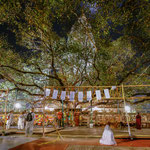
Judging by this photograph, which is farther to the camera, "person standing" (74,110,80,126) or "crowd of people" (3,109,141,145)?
"person standing" (74,110,80,126)

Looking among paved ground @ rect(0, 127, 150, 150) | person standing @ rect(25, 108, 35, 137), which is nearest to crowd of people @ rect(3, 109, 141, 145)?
person standing @ rect(25, 108, 35, 137)

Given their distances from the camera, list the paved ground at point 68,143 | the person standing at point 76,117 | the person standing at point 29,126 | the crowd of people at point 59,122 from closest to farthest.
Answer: the paved ground at point 68,143 < the crowd of people at point 59,122 < the person standing at point 29,126 < the person standing at point 76,117

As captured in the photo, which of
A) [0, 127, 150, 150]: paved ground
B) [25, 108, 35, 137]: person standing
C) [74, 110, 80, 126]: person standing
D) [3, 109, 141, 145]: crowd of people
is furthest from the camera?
[74, 110, 80, 126]: person standing

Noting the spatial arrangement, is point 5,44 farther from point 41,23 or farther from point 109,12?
point 109,12

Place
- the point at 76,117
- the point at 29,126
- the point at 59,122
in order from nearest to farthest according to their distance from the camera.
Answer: the point at 29,126
the point at 59,122
the point at 76,117

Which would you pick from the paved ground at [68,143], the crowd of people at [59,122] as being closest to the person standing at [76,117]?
the crowd of people at [59,122]

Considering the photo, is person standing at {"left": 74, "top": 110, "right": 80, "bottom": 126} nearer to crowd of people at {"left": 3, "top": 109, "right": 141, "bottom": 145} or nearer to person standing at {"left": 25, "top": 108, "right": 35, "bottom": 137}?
crowd of people at {"left": 3, "top": 109, "right": 141, "bottom": 145}

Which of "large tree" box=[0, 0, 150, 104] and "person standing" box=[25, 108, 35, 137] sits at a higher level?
"large tree" box=[0, 0, 150, 104]

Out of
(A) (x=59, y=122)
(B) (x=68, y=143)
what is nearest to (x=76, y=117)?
(A) (x=59, y=122)

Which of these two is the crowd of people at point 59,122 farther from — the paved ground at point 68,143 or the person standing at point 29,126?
the paved ground at point 68,143

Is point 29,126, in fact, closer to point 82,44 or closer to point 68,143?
point 68,143

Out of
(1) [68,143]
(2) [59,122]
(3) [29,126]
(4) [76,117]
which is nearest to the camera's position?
(1) [68,143]

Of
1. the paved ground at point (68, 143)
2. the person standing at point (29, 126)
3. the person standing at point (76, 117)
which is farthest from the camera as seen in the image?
the person standing at point (76, 117)

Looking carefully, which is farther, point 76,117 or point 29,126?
point 76,117
